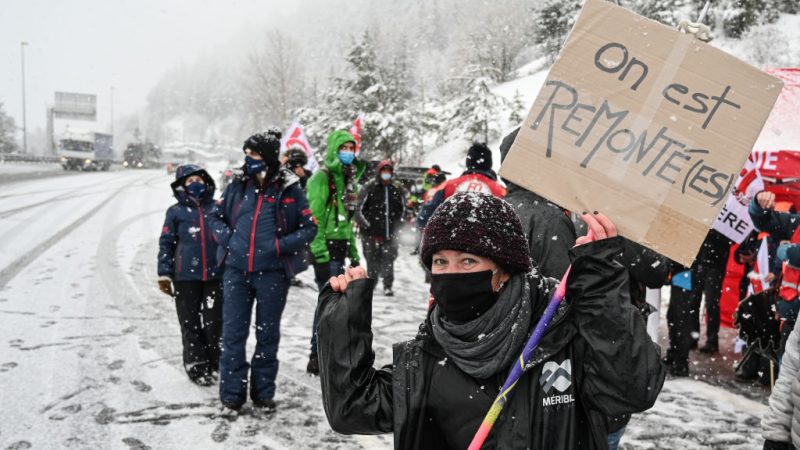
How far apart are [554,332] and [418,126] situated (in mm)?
26177

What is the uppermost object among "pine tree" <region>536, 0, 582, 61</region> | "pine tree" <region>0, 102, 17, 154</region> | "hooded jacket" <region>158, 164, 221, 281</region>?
"pine tree" <region>536, 0, 582, 61</region>

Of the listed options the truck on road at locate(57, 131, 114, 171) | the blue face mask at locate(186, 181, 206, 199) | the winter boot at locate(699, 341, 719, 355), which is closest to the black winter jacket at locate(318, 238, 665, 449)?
the blue face mask at locate(186, 181, 206, 199)

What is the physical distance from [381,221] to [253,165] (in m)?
4.24

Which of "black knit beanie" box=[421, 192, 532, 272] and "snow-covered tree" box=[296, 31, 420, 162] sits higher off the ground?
"snow-covered tree" box=[296, 31, 420, 162]

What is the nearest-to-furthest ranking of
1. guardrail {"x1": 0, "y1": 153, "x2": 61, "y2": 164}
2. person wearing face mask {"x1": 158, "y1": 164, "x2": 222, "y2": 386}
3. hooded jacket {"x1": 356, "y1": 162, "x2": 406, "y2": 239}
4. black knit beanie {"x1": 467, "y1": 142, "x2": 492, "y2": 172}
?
person wearing face mask {"x1": 158, "y1": 164, "x2": 222, "y2": 386}, black knit beanie {"x1": 467, "y1": 142, "x2": 492, "y2": 172}, hooded jacket {"x1": 356, "y1": 162, "x2": 406, "y2": 239}, guardrail {"x1": 0, "y1": 153, "x2": 61, "y2": 164}

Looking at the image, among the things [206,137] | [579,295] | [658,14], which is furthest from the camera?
[206,137]

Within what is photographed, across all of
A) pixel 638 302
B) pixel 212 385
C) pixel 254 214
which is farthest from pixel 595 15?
pixel 212 385

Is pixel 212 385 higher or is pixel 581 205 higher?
pixel 581 205

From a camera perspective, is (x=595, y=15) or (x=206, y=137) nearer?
(x=595, y=15)

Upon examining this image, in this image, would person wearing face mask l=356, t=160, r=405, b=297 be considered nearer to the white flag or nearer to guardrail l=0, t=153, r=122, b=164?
the white flag

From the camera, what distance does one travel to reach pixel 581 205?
70.0 inches

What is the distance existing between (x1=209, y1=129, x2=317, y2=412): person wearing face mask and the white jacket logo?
9.77 feet

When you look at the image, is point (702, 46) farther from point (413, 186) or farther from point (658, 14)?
point (658, 14)

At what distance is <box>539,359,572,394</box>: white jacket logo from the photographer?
160 centimetres
